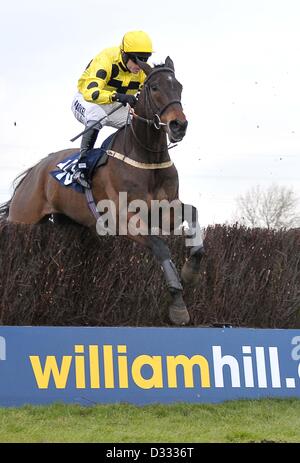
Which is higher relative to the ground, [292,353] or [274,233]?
[274,233]

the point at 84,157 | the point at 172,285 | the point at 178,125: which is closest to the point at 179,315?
the point at 172,285

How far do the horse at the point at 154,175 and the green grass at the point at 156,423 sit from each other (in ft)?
3.57

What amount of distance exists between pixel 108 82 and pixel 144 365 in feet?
10.2

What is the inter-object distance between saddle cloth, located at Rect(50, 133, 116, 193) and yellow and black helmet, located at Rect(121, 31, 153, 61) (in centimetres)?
85

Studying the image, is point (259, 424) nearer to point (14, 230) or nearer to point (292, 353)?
point (292, 353)

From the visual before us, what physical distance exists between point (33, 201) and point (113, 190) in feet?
5.87

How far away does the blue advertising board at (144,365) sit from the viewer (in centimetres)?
648

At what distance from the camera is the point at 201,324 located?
→ 874cm

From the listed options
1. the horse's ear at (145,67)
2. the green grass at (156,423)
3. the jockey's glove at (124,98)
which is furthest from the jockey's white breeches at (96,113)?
the green grass at (156,423)

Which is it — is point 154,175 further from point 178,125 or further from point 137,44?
point 137,44

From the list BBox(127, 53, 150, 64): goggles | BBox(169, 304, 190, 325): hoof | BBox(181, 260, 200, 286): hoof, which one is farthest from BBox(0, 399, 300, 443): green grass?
BBox(127, 53, 150, 64): goggles

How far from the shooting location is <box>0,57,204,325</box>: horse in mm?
7457

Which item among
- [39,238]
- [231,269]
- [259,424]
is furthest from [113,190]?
[259,424]

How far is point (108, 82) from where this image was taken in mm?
8547
